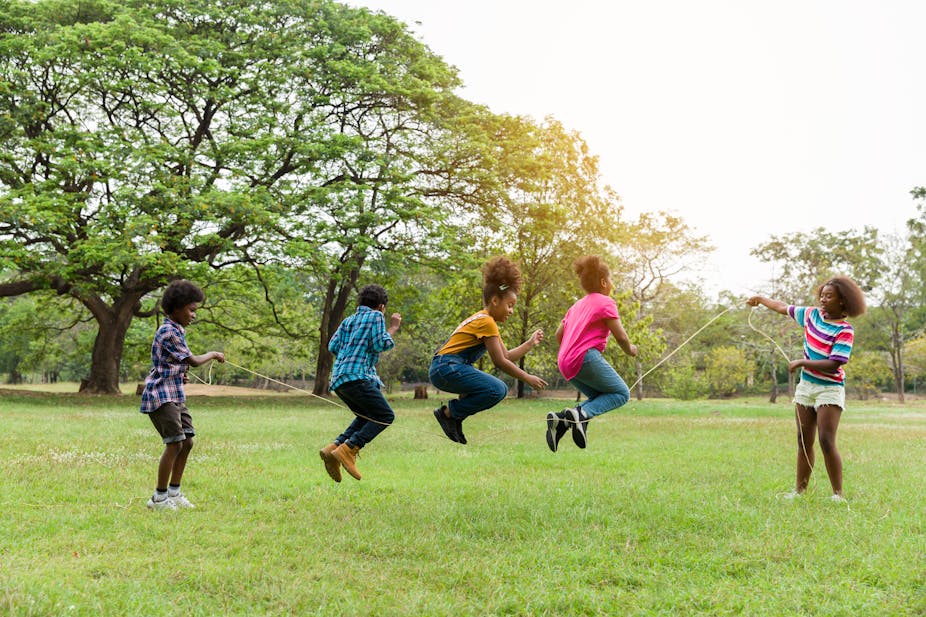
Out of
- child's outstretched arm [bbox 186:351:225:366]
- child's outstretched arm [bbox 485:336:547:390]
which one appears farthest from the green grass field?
child's outstretched arm [bbox 186:351:225:366]

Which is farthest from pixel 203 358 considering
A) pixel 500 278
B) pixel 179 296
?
pixel 500 278

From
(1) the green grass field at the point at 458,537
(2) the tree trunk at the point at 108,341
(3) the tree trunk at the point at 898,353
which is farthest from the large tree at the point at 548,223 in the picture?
(3) the tree trunk at the point at 898,353

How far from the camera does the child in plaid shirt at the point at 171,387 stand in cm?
707

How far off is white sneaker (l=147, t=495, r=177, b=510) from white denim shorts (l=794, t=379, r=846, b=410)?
6.67 metres

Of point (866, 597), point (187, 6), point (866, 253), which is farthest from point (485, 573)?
point (866, 253)

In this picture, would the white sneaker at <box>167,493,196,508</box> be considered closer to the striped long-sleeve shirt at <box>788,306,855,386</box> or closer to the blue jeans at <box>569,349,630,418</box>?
the blue jeans at <box>569,349,630,418</box>

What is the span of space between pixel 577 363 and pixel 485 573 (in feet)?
9.30

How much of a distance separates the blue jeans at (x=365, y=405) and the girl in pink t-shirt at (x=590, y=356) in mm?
1680

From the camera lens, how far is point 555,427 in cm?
746

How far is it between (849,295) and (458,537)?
487cm

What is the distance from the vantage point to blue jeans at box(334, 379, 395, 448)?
6.91m

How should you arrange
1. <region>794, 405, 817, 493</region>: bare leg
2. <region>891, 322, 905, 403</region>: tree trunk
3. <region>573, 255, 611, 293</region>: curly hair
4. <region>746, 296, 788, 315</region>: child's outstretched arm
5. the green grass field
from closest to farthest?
the green grass field, <region>573, 255, 611, 293</region>: curly hair, <region>746, 296, 788, 315</region>: child's outstretched arm, <region>794, 405, 817, 493</region>: bare leg, <region>891, 322, 905, 403</region>: tree trunk

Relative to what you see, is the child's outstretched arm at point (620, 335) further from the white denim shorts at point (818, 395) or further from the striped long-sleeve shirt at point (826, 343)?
the white denim shorts at point (818, 395)

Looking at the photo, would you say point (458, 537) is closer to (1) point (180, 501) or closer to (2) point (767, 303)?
(1) point (180, 501)
